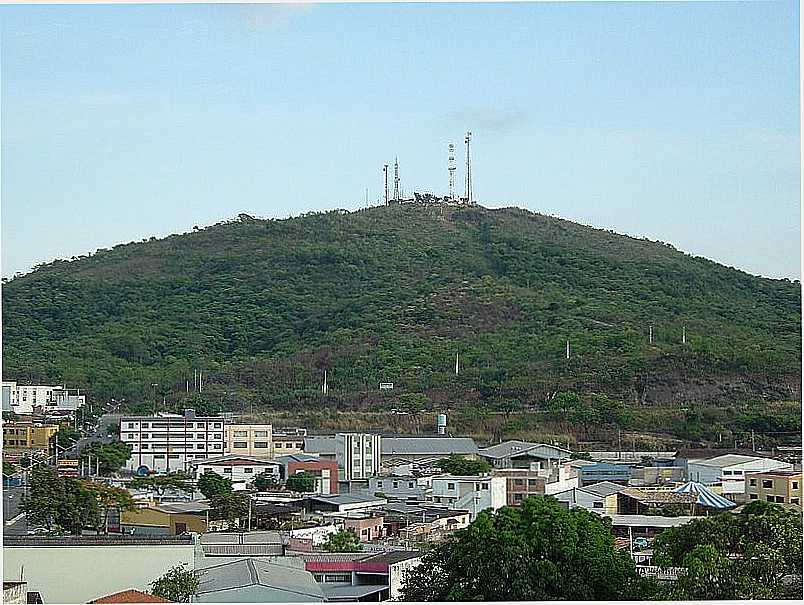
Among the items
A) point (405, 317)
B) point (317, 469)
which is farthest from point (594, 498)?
point (405, 317)

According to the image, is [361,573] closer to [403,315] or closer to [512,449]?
[512,449]

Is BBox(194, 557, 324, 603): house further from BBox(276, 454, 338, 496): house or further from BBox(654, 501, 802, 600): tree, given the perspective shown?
BBox(276, 454, 338, 496): house

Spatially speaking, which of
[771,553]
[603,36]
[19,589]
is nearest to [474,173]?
[603,36]

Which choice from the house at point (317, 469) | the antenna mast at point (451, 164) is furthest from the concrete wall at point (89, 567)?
the antenna mast at point (451, 164)

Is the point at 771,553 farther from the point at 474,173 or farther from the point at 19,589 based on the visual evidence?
the point at 474,173

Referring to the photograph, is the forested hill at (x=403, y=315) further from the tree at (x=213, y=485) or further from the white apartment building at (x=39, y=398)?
the tree at (x=213, y=485)
